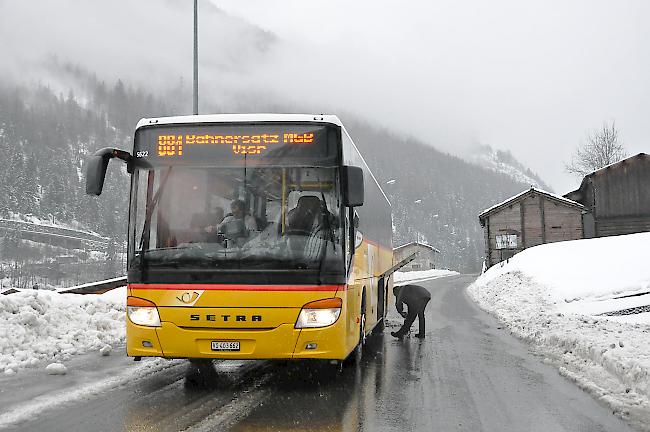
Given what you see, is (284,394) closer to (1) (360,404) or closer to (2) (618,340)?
(1) (360,404)

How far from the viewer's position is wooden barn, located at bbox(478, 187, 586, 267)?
155ft

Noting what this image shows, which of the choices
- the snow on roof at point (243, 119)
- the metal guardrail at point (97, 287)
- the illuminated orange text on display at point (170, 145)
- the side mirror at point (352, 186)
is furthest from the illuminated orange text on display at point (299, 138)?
the metal guardrail at point (97, 287)

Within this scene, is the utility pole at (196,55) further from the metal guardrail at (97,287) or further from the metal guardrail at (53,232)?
the metal guardrail at (53,232)

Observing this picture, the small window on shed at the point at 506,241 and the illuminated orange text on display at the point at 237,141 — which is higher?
the small window on shed at the point at 506,241

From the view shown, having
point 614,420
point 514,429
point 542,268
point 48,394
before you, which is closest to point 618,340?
point 614,420

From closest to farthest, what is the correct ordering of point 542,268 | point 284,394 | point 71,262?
point 284,394, point 542,268, point 71,262

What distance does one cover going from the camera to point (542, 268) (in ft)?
79.7

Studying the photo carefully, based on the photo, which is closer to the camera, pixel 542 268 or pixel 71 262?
pixel 542 268

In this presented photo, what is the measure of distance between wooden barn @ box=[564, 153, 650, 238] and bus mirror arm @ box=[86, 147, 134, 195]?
1725 inches

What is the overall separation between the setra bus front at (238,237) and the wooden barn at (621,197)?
4250 cm

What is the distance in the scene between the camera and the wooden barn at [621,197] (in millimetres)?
43344

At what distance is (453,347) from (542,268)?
15162mm

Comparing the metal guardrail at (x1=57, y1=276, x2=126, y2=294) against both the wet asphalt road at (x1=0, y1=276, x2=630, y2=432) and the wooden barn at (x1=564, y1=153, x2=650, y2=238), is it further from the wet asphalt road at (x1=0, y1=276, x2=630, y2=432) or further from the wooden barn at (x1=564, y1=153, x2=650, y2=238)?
the wooden barn at (x1=564, y1=153, x2=650, y2=238)

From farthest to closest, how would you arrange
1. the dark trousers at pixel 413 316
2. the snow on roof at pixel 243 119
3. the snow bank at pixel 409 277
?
1. the snow bank at pixel 409 277
2. the dark trousers at pixel 413 316
3. the snow on roof at pixel 243 119
